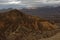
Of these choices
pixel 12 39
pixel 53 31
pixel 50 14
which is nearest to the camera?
pixel 12 39

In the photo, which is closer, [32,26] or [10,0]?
[32,26]

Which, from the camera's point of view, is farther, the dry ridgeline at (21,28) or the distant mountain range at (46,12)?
the distant mountain range at (46,12)

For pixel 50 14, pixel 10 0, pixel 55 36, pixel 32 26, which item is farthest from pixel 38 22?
pixel 10 0

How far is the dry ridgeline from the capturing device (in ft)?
3.74

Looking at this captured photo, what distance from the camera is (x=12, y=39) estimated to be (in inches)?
44.2

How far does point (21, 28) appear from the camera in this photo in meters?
1.17

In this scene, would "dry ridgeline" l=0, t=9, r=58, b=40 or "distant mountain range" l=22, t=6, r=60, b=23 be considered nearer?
"dry ridgeline" l=0, t=9, r=58, b=40

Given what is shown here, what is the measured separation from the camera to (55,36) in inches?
47.0

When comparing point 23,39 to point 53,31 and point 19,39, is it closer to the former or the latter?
point 19,39

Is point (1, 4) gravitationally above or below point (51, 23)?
above

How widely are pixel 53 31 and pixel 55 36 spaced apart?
0.20 feet

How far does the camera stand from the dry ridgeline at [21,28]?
44.9 inches

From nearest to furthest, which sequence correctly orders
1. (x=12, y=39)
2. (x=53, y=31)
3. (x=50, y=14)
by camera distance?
(x=12, y=39) < (x=53, y=31) < (x=50, y=14)

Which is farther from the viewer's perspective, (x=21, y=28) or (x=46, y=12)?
(x=46, y=12)
